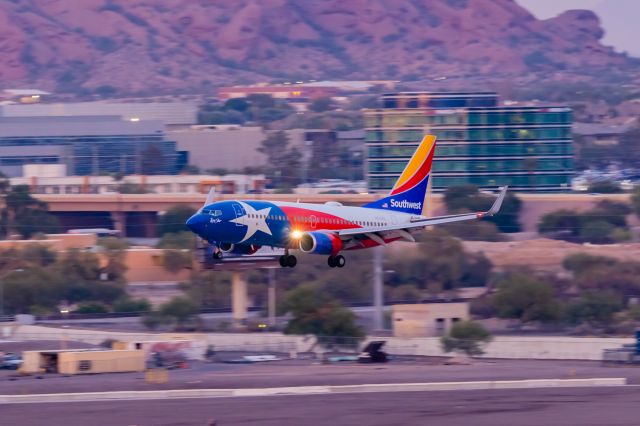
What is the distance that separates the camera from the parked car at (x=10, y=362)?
2963 inches

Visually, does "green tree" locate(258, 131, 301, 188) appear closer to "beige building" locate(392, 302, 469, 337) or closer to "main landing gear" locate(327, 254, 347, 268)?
"beige building" locate(392, 302, 469, 337)

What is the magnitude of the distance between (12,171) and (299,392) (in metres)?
127

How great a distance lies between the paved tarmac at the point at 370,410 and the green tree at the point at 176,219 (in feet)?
211

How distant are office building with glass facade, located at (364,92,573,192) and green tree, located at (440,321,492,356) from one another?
74225 mm

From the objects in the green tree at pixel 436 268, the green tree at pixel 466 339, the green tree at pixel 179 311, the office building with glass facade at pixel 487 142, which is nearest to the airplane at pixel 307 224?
the green tree at pixel 466 339

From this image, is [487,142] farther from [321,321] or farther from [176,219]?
[321,321]

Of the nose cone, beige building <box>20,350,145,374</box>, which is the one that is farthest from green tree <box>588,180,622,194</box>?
the nose cone

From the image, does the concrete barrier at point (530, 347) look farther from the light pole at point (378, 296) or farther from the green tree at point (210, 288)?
the green tree at point (210, 288)

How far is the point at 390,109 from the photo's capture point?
161 metres

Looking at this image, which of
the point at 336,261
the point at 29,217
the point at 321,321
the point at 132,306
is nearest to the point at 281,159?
the point at 29,217

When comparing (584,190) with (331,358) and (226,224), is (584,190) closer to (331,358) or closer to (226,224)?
(331,358)

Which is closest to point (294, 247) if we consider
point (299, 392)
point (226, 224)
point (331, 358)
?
point (226, 224)

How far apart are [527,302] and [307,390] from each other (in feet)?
109

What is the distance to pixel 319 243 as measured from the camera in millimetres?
57469
